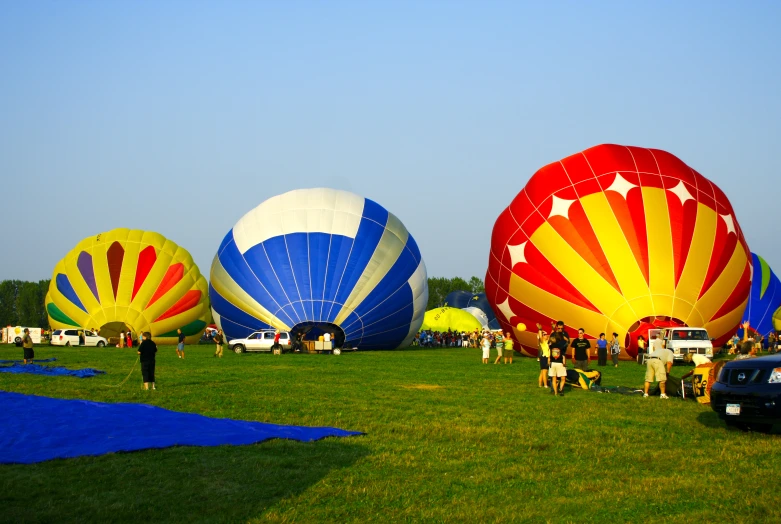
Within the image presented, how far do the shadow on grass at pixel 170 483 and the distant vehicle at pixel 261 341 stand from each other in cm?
2117

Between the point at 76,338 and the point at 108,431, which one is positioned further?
the point at 76,338

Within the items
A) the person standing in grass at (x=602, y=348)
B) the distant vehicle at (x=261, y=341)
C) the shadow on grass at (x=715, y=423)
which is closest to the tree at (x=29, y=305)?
the distant vehicle at (x=261, y=341)

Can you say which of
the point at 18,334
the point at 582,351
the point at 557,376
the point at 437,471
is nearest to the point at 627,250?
the point at 582,351

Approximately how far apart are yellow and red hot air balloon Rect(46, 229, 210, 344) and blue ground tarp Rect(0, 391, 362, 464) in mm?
25970

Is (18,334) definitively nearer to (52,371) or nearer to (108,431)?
(52,371)

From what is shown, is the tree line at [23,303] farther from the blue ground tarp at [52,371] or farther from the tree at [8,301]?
the blue ground tarp at [52,371]

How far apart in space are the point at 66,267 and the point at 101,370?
1970 centimetres

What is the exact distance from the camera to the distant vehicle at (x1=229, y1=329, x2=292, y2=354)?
28.8 m

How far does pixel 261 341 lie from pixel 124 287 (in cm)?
911

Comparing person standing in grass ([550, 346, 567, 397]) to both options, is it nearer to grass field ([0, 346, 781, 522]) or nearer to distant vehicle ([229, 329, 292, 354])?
grass field ([0, 346, 781, 522])

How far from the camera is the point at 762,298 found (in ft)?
130

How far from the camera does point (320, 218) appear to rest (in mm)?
29359

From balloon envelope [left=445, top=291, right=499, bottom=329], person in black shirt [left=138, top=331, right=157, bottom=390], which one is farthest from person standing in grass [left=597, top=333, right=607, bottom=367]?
balloon envelope [left=445, top=291, right=499, bottom=329]

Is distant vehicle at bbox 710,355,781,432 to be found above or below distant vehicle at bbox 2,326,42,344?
below
